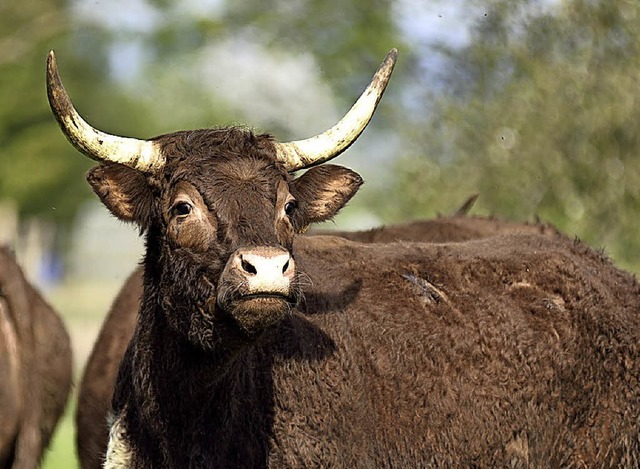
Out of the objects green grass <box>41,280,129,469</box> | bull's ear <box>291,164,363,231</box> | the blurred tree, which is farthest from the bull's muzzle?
the blurred tree

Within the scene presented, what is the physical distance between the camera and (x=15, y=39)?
3697 centimetres

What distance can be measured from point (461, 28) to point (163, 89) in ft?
57.4

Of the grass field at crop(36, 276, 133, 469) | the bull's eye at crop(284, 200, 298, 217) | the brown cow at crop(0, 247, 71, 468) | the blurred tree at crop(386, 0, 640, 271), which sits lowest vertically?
the grass field at crop(36, 276, 133, 469)

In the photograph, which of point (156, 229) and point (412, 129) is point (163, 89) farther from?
point (156, 229)

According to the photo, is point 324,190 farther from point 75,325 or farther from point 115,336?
point 75,325

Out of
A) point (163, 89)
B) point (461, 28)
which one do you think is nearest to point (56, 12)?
point (163, 89)

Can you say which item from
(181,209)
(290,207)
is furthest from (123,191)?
(290,207)

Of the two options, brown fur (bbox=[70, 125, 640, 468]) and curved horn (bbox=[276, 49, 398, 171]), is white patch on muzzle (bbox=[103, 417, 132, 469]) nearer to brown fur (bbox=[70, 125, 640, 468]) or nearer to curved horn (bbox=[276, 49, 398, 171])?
brown fur (bbox=[70, 125, 640, 468])

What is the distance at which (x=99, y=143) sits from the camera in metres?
5.42

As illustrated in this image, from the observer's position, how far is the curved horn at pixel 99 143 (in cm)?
526

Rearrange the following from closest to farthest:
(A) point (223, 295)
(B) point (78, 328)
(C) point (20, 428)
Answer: (A) point (223, 295) → (C) point (20, 428) → (B) point (78, 328)

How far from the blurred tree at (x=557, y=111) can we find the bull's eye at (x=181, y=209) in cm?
892

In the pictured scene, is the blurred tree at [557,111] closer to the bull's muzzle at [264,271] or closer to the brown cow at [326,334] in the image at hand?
the brown cow at [326,334]

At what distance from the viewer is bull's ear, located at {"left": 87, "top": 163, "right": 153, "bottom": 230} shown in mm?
5422
